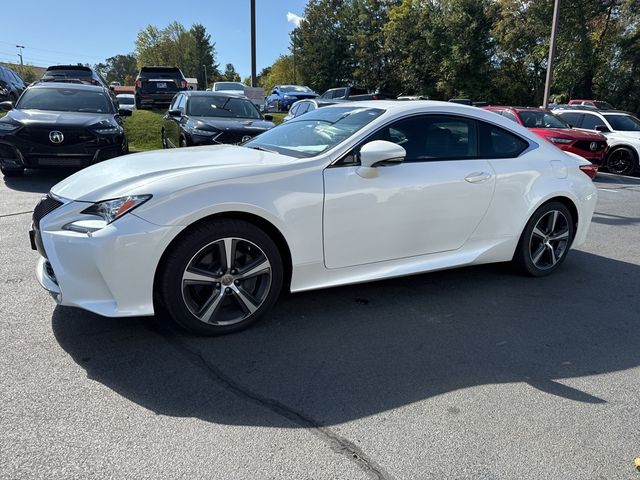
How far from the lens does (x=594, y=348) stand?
3453mm

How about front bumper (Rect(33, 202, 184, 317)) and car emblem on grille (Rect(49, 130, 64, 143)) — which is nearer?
front bumper (Rect(33, 202, 184, 317))

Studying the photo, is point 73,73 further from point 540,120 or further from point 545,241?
point 545,241

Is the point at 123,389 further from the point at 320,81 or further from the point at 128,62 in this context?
the point at 128,62

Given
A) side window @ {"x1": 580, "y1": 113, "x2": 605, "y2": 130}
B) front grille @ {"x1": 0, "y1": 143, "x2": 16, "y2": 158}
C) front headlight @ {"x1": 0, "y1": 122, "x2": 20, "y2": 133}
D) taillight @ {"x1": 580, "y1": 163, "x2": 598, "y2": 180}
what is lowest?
front grille @ {"x1": 0, "y1": 143, "x2": 16, "y2": 158}

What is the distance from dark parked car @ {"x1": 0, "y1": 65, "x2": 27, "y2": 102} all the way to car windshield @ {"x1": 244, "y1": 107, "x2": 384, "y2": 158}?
1433cm

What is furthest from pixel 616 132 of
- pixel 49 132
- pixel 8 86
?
pixel 8 86

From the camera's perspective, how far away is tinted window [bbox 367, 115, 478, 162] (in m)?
3.95

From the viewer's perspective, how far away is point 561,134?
11.9 metres

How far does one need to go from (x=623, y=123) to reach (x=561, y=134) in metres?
3.23

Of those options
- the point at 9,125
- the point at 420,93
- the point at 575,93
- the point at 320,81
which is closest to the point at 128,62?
the point at 320,81

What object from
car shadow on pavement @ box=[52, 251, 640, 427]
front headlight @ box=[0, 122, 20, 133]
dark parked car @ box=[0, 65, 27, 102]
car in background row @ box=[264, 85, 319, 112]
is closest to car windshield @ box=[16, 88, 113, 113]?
front headlight @ box=[0, 122, 20, 133]

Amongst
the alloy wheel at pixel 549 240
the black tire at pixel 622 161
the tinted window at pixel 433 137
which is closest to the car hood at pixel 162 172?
the tinted window at pixel 433 137

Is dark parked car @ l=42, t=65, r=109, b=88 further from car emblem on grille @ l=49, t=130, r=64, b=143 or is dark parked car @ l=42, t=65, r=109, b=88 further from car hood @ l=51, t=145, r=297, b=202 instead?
car hood @ l=51, t=145, r=297, b=202

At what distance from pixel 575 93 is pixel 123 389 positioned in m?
33.4
